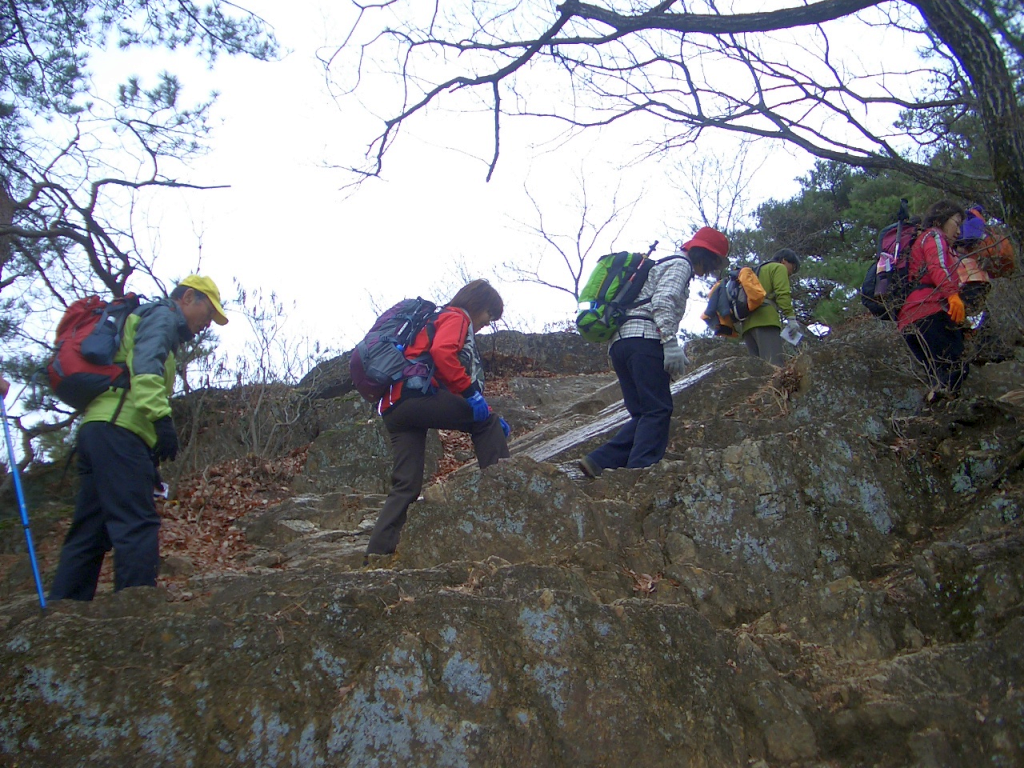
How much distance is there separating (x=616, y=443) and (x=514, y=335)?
32.6ft

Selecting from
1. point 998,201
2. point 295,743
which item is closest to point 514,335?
point 998,201

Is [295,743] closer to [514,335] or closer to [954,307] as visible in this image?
[954,307]

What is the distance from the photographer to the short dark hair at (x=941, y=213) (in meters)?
5.44

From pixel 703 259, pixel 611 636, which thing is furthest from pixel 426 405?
pixel 703 259

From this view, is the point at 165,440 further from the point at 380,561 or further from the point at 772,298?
the point at 772,298

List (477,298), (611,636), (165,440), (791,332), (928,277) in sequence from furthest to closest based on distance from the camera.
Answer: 1. (791,332)
2. (928,277)
3. (477,298)
4. (165,440)
5. (611,636)

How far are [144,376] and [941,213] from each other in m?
5.12

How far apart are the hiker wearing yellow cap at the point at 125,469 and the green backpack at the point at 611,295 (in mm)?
2712

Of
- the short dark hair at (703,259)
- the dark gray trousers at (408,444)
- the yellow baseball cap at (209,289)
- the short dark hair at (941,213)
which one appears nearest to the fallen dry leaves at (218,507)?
the dark gray trousers at (408,444)

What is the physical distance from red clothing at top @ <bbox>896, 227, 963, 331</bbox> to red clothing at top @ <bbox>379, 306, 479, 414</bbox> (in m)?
3.10

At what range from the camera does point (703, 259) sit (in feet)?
18.7

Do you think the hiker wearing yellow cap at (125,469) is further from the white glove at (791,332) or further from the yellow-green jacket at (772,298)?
the yellow-green jacket at (772,298)

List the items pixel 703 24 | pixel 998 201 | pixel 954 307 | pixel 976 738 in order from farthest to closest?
pixel 954 307 → pixel 703 24 → pixel 998 201 → pixel 976 738

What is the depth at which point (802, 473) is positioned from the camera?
4824 mm
